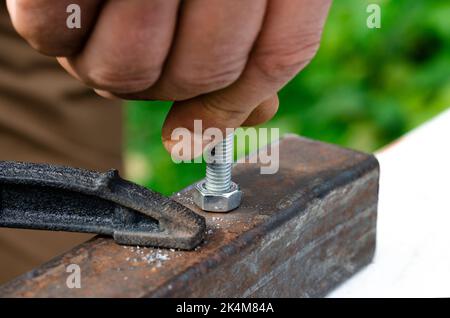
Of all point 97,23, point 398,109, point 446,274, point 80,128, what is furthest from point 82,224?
point 398,109

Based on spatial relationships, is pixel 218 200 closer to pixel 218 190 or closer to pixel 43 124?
pixel 218 190

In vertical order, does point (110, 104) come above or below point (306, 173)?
below

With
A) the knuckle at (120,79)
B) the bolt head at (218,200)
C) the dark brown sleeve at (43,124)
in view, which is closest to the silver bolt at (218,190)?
the bolt head at (218,200)

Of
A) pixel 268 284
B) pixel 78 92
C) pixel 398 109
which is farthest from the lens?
pixel 398 109

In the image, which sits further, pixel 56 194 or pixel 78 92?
pixel 78 92

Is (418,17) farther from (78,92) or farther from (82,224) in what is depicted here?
(82,224)

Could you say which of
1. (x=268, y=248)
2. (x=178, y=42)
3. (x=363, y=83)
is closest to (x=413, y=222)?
(x=268, y=248)
